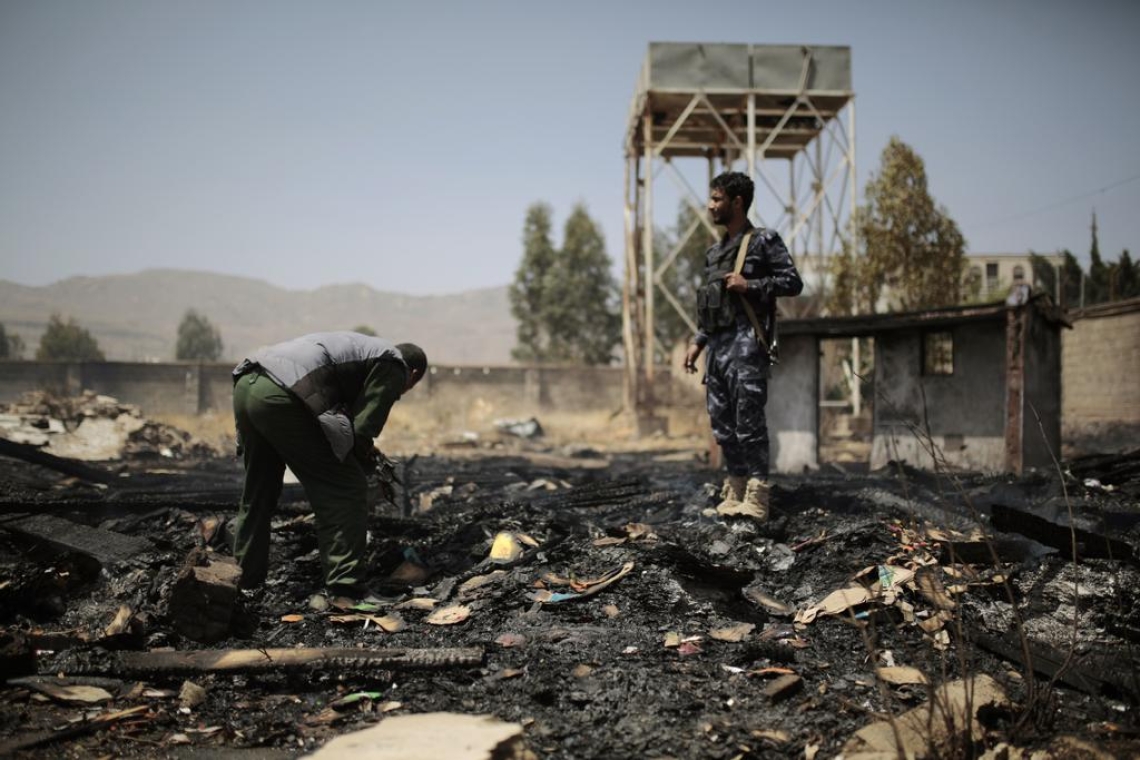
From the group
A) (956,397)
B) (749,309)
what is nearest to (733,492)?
(749,309)

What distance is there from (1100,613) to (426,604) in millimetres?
3093

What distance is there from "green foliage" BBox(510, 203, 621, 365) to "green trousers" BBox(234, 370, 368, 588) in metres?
31.4

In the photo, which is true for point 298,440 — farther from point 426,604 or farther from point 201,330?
point 201,330

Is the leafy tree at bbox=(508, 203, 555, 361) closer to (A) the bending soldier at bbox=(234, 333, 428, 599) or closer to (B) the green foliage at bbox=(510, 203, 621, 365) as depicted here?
(B) the green foliage at bbox=(510, 203, 621, 365)

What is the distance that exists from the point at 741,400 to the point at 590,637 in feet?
6.80

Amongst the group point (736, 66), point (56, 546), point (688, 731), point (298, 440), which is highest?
point (736, 66)

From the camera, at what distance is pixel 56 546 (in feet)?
12.3

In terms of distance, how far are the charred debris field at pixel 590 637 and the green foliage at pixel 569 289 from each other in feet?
100

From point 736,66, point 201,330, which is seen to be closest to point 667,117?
point 736,66

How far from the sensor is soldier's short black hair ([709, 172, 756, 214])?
465 cm

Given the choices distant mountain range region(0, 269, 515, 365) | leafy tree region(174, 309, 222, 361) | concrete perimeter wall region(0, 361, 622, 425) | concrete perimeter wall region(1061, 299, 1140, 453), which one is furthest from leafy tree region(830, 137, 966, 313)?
distant mountain range region(0, 269, 515, 365)

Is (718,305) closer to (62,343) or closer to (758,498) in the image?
(758,498)

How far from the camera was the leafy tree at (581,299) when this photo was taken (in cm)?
3509

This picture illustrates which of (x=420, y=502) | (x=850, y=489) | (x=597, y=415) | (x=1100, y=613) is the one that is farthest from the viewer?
(x=597, y=415)
